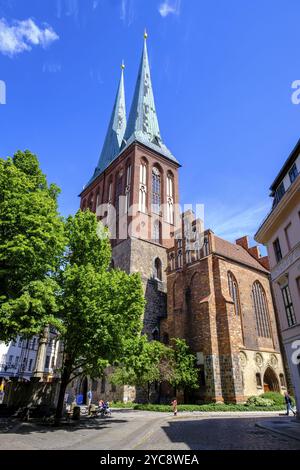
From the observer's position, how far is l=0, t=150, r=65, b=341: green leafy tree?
12.1 metres

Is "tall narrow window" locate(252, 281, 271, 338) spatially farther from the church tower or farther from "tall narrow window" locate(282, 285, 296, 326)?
"tall narrow window" locate(282, 285, 296, 326)

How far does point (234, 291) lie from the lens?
1244 inches

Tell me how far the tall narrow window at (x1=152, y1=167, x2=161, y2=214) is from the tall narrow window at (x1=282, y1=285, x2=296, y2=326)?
26150 mm

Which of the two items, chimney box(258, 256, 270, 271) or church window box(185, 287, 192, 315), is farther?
chimney box(258, 256, 270, 271)

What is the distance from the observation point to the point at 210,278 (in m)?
29.6

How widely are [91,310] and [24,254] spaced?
12.0 feet

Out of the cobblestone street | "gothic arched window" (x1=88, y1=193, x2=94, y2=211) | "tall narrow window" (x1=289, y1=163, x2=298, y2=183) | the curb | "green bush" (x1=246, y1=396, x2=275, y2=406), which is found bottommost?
the cobblestone street

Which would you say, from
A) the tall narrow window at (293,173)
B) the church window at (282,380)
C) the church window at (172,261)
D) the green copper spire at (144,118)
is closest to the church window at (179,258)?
the church window at (172,261)

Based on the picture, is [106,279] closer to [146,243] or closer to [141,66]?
[146,243]

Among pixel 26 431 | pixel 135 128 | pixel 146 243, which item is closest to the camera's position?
pixel 26 431

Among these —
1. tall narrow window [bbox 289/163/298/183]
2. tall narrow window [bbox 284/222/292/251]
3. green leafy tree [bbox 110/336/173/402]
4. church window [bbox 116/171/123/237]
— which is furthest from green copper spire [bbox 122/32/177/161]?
tall narrow window [bbox 284/222/292/251]

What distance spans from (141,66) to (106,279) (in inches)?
2039

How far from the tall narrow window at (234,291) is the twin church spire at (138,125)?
22.0 meters

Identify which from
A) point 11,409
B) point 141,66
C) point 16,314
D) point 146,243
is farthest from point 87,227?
point 141,66
